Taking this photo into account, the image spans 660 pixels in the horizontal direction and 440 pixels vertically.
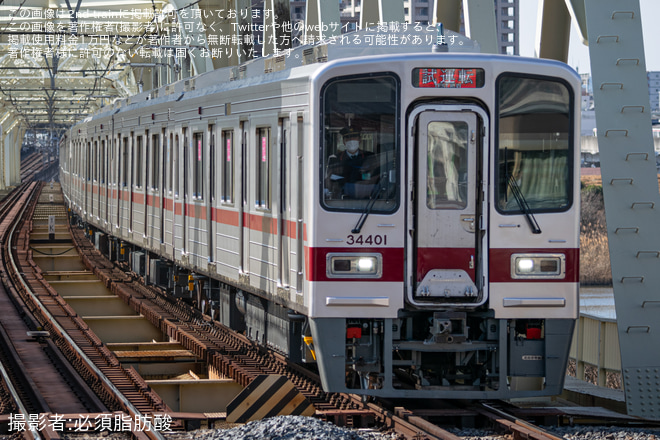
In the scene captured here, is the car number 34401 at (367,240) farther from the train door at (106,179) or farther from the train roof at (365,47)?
the train door at (106,179)

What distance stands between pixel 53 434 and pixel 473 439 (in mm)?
2826

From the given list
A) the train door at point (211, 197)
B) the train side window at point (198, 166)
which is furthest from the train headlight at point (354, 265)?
the train side window at point (198, 166)

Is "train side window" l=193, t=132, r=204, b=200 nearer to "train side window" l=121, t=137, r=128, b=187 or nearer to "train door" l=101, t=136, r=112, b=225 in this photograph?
"train side window" l=121, t=137, r=128, b=187

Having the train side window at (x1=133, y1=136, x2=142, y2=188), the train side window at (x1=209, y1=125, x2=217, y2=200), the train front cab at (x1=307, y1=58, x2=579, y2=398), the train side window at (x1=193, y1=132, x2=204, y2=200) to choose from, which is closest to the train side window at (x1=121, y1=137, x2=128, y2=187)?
the train side window at (x1=133, y1=136, x2=142, y2=188)

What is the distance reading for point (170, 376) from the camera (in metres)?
12.5

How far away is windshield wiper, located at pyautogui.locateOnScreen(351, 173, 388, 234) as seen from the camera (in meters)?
7.80

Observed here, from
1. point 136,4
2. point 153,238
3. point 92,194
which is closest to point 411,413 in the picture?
point 153,238

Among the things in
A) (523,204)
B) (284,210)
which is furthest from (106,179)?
(523,204)

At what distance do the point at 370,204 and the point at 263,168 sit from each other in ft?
6.23

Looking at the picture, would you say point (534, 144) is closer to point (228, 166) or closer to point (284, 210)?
point (284, 210)

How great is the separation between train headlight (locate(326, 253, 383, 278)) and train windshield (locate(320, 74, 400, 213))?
0.34m

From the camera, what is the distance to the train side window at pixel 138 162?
1630 centimetres

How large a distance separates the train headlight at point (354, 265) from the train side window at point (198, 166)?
14.2 ft

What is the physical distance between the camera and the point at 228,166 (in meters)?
10.8
